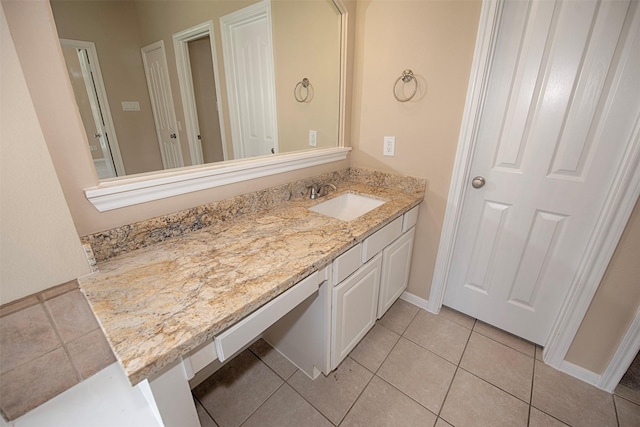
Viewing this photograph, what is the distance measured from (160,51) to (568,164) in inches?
80.1

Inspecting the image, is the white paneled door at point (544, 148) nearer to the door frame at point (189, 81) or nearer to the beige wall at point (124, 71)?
the door frame at point (189, 81)

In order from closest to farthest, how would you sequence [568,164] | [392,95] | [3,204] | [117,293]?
1. [3,204]
2. [117,293]
3. [568,164]
4. [392,95]

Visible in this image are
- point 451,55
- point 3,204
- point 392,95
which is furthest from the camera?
point 392,95

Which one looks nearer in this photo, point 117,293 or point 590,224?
point 117,293

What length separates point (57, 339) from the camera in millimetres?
836

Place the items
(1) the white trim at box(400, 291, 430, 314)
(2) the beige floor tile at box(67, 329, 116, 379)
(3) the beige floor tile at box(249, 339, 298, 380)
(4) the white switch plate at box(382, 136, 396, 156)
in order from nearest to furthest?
1. (2) the beige floor tile at box(67, 329, 116, 379)
2. (3) the beige floor tile at box(249, 339, 298, 380)
3. (4) the white switch plate at box(382, 136, 396, 156)
4. (1) the white trim at box(400, 291, 430, 314)

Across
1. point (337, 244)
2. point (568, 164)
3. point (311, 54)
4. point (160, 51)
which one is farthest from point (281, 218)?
point (568, 164)

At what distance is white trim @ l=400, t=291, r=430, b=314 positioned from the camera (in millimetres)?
1922

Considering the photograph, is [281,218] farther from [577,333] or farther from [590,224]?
[577,333]

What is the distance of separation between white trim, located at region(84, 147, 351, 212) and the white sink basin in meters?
0.31

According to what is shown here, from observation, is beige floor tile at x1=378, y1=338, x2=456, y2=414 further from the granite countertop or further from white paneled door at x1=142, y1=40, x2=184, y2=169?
white paneled door at x1=142, y1=40, x2=184, y2=169

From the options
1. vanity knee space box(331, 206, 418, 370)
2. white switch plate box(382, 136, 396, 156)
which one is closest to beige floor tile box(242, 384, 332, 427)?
vanity knee space box(331, 206, 418, 370)

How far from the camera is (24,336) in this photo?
774 mm

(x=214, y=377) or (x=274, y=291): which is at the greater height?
(x=274, y=291)
